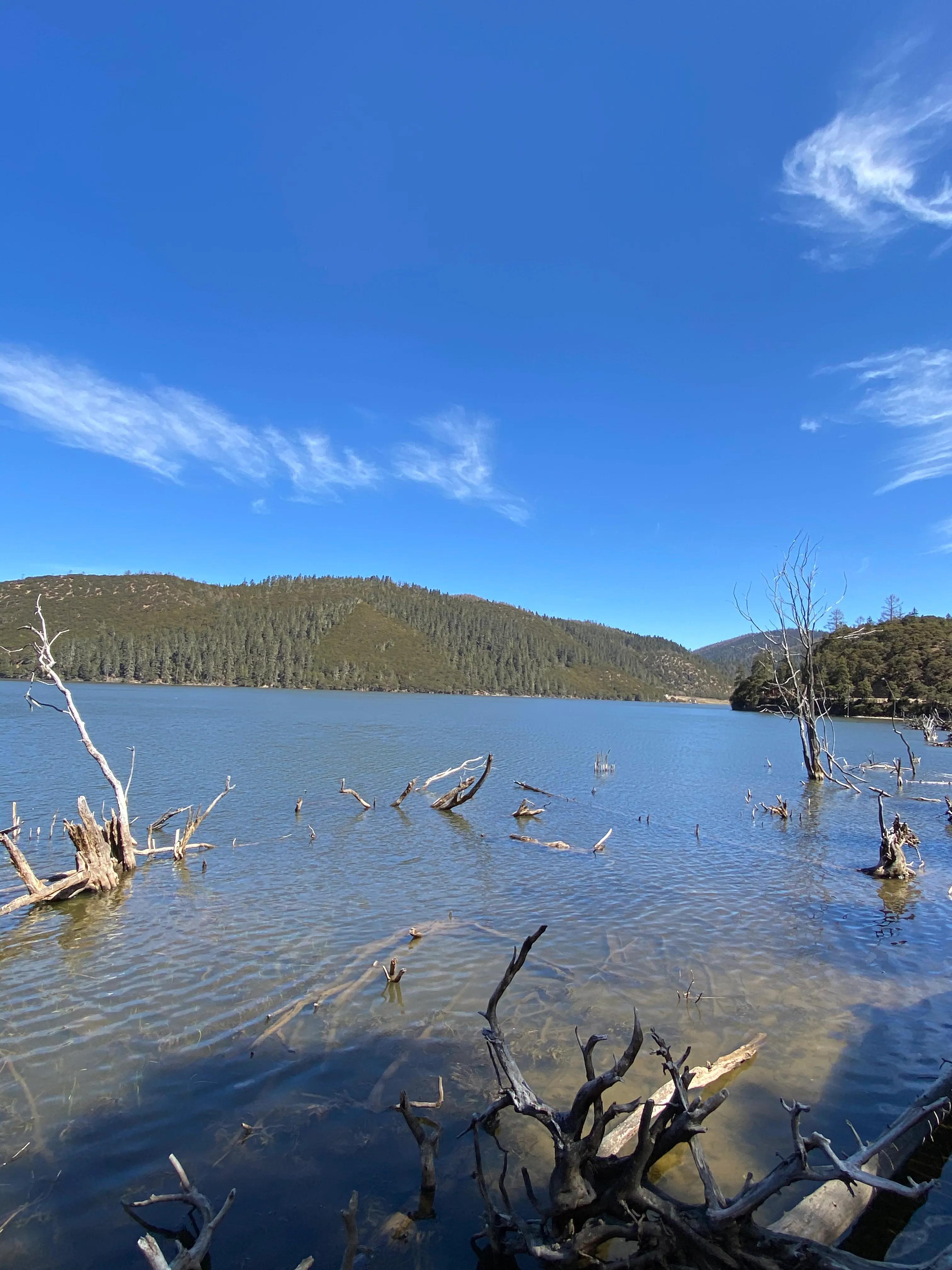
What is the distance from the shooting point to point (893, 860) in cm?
1764

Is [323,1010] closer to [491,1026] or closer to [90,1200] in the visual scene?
[90,1200]

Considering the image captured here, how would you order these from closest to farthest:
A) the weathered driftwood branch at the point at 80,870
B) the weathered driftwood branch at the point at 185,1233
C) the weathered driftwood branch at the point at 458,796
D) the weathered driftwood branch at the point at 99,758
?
the weathered driftwood branch at the point at 185,1233, the weathered driftwood branch at the point at 80,870, the weathered driftwood branch at the point at 99,758, the weathered driftwood branch at the point at 458,796

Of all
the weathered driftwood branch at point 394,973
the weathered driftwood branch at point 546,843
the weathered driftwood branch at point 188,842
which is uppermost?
the weathered driftwood branch at point 188,842

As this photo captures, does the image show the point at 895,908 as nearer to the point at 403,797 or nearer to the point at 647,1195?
the point at 647,1195

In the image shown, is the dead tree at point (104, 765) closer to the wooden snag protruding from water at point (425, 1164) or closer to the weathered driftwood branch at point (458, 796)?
the weathered driftwood branch at point (458, 796)

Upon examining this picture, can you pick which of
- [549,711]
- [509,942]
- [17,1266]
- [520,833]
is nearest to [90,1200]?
[17,1266]

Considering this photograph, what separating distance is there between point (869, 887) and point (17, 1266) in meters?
17.9

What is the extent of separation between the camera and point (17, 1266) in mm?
4930

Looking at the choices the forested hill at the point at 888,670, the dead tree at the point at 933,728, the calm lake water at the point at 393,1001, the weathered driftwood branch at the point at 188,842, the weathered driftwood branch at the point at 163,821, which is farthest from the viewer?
the forested hill at the point at 888,670

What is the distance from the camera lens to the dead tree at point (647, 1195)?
4.01 metres

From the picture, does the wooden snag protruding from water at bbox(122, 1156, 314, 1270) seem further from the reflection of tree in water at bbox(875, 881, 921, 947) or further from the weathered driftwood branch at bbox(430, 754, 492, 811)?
the weathered driftwood branch at bbox(430, 754, 492, 811)

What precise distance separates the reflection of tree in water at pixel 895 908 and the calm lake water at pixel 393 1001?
110 mm

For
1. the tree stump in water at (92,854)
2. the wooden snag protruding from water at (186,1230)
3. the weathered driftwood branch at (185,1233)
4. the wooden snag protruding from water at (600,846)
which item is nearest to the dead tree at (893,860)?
the wooden snag protruding from water at (600,846)

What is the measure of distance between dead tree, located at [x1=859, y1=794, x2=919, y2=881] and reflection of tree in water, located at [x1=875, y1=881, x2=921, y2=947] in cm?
29
